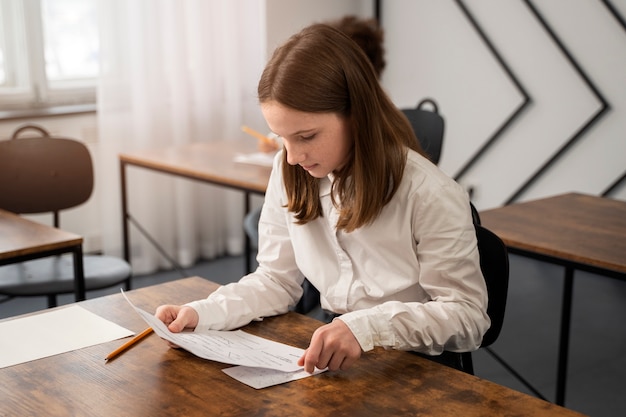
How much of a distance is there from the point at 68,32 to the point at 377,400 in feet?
10.6

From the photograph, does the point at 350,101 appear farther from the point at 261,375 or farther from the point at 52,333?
the point at 52,333

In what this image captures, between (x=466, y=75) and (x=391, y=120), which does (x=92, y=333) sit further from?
(x=466, y=75)

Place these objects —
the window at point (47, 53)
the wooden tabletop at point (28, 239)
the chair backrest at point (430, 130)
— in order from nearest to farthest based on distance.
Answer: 1. the wooden tabletop at point (28, 239)
2. the chair backrest at point (430, 130)
3. the window at point (47, 53)

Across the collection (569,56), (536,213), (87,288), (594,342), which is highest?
(569,56)

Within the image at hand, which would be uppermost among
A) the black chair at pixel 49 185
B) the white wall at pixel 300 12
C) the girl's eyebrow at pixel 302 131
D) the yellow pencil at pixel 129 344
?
the white wall at pixel 300 12

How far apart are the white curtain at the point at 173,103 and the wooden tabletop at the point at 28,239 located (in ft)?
5.30

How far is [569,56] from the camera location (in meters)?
3.92

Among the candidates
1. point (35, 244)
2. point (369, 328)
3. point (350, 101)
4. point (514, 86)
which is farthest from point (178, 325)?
point (514, 86)

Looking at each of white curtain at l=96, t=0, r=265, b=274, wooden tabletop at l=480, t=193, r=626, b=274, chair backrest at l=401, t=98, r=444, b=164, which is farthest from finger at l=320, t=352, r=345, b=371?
white curtain at l=96, t=0, r=265, b=274

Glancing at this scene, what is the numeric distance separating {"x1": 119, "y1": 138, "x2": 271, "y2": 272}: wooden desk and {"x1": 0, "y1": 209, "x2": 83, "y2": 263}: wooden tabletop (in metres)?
0.73

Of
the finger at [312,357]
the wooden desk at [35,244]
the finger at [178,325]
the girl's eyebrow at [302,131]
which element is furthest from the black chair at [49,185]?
the finger at [312,357]

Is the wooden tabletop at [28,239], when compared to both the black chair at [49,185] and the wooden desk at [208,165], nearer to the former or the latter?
the black chair at [49,185]

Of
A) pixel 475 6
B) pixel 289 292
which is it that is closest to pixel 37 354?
pixel 289 292

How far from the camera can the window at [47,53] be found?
3715mm
